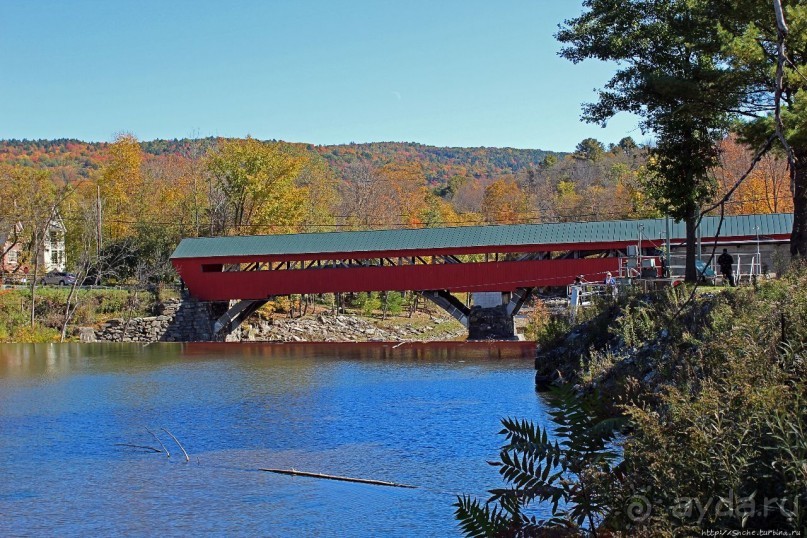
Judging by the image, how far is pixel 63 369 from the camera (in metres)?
21.4

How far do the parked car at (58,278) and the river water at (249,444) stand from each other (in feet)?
65.3

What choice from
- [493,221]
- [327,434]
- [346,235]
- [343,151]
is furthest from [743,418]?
[343,151]

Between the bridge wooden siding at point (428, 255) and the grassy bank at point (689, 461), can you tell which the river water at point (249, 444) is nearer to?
the grassy bank at point (689, 461)

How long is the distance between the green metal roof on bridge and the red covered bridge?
0.03m

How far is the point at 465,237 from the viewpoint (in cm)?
3042

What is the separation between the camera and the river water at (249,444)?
8320mm

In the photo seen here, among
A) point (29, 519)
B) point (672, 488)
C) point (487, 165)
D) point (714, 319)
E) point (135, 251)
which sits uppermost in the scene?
→ point (487, 165)

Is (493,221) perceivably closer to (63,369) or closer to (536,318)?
(536,318)

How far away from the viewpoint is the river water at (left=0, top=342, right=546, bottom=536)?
8320 millimetres

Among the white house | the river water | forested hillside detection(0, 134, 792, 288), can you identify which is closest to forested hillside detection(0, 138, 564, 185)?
forested hillside detection(0, 134, 792, 288)

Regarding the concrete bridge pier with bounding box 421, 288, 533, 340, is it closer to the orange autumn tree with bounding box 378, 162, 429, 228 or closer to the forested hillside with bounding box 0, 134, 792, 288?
the forested hillside with bounding box 0, 134, 792, 288

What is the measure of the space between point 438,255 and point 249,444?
20.1m

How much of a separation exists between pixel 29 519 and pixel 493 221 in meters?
52.1

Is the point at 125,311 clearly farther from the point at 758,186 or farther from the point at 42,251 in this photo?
the point at 758,186
